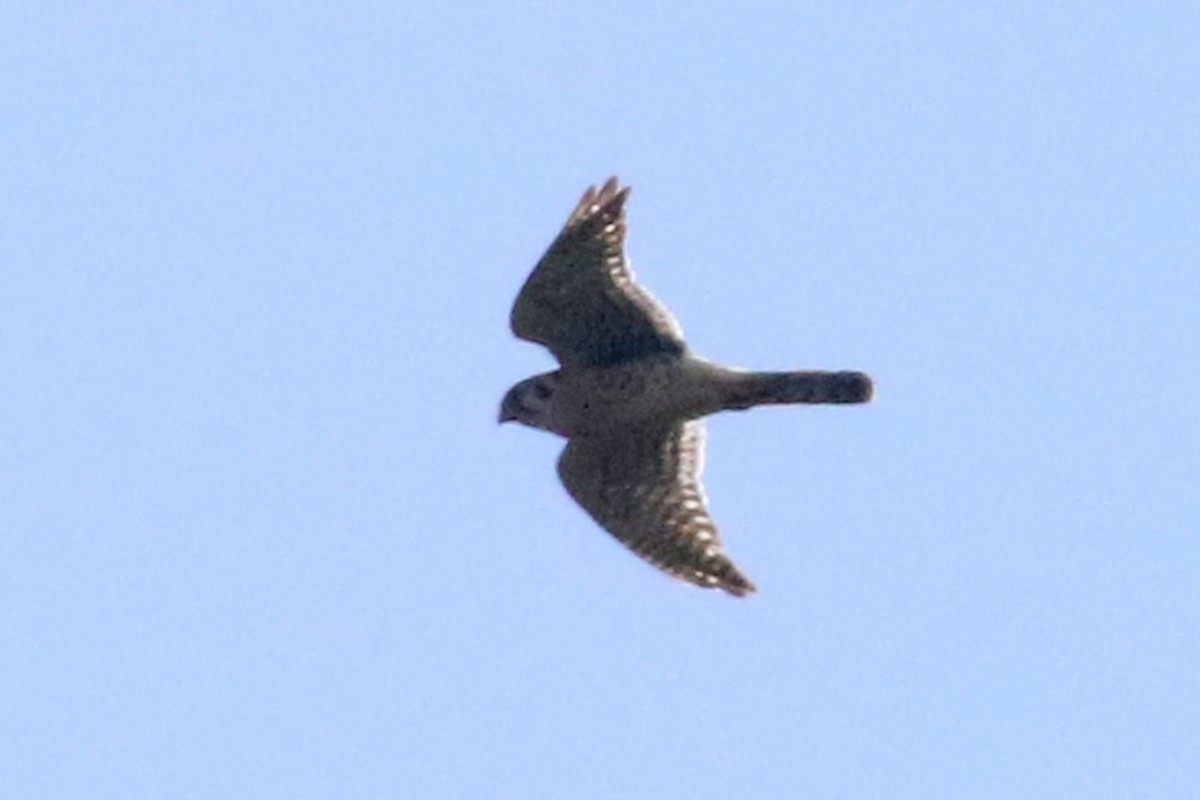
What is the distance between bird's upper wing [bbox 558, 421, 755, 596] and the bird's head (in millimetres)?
218

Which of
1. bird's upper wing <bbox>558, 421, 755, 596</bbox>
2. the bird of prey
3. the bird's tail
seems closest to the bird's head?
the bird of prey

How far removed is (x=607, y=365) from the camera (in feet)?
53.7

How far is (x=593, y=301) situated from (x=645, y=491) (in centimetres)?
129

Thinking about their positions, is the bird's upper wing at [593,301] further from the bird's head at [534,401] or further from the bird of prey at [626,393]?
the bird's head at [534,401]

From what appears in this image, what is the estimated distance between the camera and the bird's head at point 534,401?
16594 mm

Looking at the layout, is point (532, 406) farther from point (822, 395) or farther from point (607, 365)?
point (822, 395)

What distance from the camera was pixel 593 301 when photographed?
1608 centimetres

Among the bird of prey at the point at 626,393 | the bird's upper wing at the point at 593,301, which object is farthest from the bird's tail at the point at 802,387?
the bird's upper wing at the point at 593,301

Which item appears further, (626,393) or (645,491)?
(645,491)

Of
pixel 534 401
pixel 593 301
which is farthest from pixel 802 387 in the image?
pixel 534 401

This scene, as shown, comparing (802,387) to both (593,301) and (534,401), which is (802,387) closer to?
(593,301)

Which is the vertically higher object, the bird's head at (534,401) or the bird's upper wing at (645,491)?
the bird's head at (534,401)

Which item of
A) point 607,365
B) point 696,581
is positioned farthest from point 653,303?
point 696,581

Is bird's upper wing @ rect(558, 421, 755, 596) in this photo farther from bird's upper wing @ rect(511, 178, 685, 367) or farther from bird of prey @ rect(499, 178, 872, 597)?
bird's upper wing @ rect(511, 178, 685, 367)
